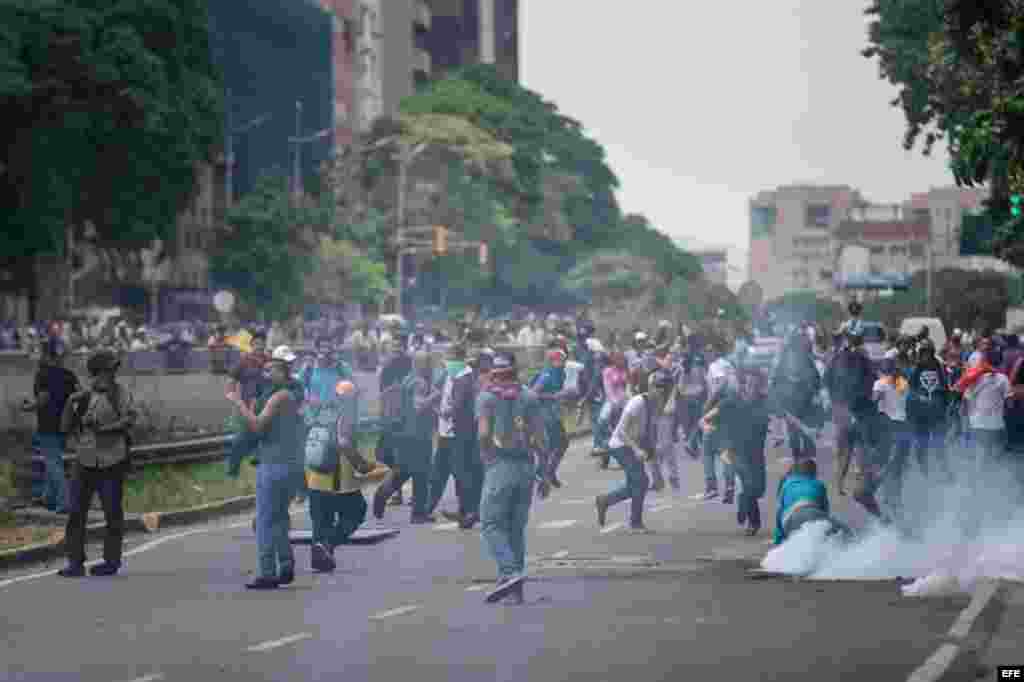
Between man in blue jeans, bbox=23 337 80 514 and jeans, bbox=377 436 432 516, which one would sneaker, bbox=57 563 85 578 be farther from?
jeans, bbox=377 436 432 516

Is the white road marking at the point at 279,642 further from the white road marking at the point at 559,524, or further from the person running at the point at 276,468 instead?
the white road marking at the point at 559,524

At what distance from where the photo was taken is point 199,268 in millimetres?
105312

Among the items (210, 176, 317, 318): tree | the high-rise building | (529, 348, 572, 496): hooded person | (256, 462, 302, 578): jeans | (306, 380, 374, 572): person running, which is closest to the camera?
(256, 462, 302, 578): jeans

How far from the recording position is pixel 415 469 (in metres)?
23.7

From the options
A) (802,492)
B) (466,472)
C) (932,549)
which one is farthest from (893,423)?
(802,492)

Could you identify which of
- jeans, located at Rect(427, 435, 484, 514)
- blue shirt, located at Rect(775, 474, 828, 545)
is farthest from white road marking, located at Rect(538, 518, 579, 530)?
blue shirt, located at Rect(775, 474, 828, 545)

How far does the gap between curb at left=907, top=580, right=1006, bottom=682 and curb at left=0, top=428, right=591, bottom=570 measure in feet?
28.5

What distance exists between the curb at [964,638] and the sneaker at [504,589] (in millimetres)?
3020

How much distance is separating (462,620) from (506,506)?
148cm

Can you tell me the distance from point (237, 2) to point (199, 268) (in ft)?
41.2

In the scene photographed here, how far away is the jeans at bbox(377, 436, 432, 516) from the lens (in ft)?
77.4

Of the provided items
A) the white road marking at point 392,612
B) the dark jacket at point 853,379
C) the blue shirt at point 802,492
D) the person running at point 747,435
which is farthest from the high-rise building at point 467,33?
the white road marking at point 392,612

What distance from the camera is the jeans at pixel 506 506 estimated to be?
15.9 meters

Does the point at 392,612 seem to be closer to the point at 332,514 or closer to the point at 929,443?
the point at 332,514
